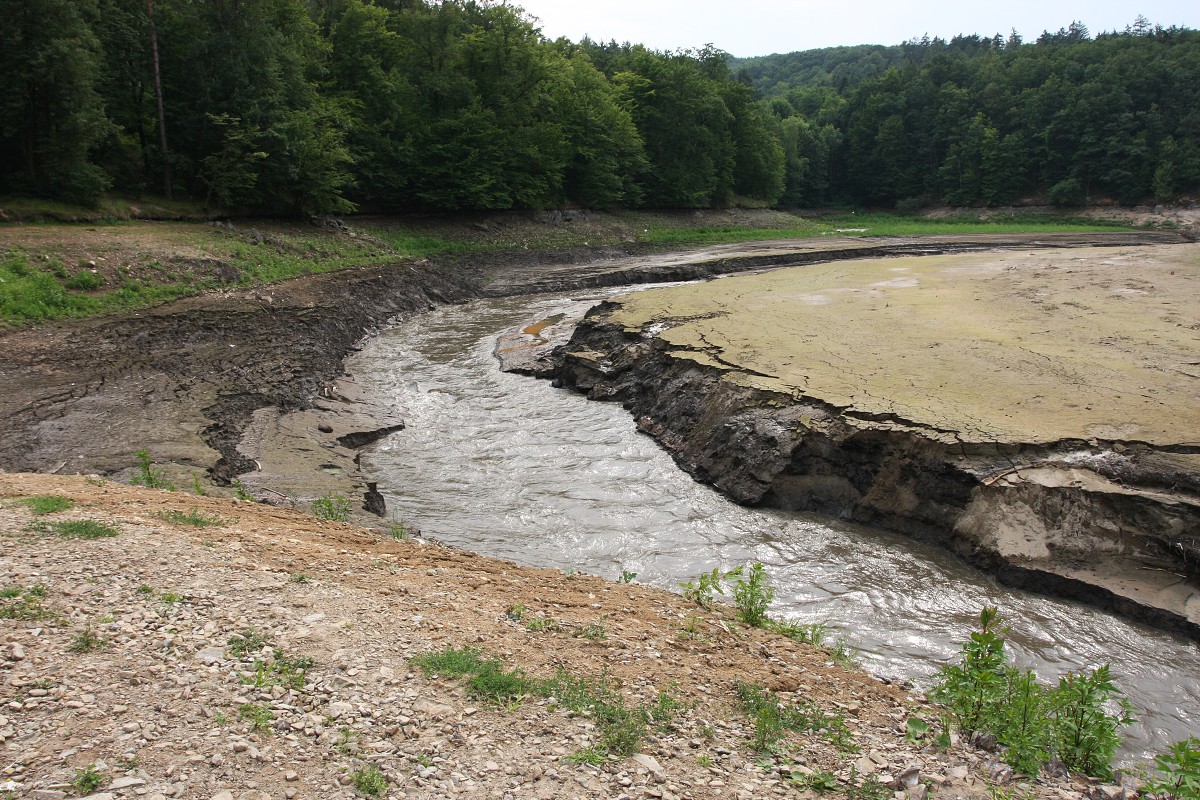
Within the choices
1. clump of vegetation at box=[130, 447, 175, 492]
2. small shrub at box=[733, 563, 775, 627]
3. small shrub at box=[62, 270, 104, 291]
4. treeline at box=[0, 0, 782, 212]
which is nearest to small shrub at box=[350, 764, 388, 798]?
small shrub at box=[733, 563, 775, 627]

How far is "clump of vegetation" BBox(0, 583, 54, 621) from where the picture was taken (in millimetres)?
5156

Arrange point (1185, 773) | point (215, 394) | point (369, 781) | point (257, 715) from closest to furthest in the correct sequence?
point (369, 781) < point (1185, 773) < point (257, 715) < point (215, 394)

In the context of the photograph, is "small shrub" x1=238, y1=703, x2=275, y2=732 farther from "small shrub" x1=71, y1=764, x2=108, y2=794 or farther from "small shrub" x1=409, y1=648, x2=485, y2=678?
"small shrub" x1=409, y1=648, x2=485, y2=678

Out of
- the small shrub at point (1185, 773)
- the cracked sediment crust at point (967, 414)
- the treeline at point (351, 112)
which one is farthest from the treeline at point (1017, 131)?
the small shrub at point (1185, 773)

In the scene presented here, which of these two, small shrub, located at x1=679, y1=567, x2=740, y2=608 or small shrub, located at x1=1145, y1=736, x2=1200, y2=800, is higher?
small shrub, located at x1=1145, y1=736, x2=1200, y2=800

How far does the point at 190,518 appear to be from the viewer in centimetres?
771

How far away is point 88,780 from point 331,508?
594cm

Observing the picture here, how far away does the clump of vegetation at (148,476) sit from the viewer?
377 inches

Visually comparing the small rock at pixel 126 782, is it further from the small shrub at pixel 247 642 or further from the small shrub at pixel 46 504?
the small shrub at pixel 46 504

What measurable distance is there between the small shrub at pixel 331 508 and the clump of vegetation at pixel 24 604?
3.71 metres

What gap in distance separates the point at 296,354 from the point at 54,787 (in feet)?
51.2

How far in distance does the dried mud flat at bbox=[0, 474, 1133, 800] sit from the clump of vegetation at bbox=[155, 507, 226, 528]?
0.12m

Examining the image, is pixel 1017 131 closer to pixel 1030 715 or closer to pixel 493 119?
pixel 493 119

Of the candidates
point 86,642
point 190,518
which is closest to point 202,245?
point 190,518
